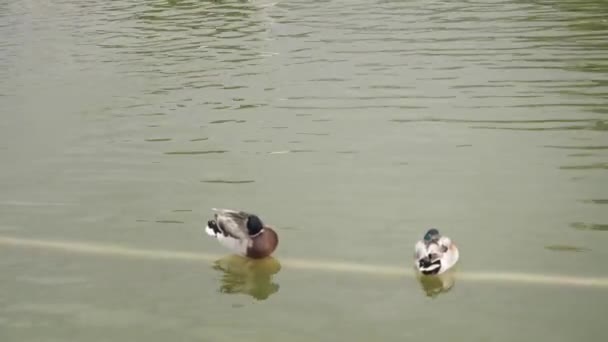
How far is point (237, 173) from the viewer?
13.4m

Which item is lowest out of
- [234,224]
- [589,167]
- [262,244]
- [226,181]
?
[226,181]

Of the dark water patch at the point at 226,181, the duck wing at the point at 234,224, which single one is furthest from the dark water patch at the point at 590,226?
the dark water patch at the point at 226,181

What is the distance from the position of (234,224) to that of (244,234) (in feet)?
0.65

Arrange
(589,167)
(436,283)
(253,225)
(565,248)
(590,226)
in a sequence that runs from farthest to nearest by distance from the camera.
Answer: (589,167), (590,226), (565,248), (253,225), (436,283)

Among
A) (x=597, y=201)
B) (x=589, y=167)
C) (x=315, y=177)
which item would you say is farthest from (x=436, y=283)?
(x=589, y=167)

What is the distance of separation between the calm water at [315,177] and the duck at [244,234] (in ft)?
0.77

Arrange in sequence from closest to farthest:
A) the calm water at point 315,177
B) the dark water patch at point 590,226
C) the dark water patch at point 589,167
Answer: the calm water at point 315,177
the dark water patch at point 590,226
the dark water patch at point 589,167

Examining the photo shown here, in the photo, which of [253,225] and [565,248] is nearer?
[253,225]

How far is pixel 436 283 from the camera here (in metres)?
9.47

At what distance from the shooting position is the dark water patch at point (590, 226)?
10516 millimetres

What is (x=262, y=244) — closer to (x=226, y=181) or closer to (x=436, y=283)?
(x=436, y=283)

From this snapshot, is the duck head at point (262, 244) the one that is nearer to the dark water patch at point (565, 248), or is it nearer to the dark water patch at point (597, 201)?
the dark water patch at point (565, 248)

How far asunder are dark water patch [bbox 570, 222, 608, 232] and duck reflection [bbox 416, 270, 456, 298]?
81.3 inches

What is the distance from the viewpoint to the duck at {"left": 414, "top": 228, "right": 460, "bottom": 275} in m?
9.27
